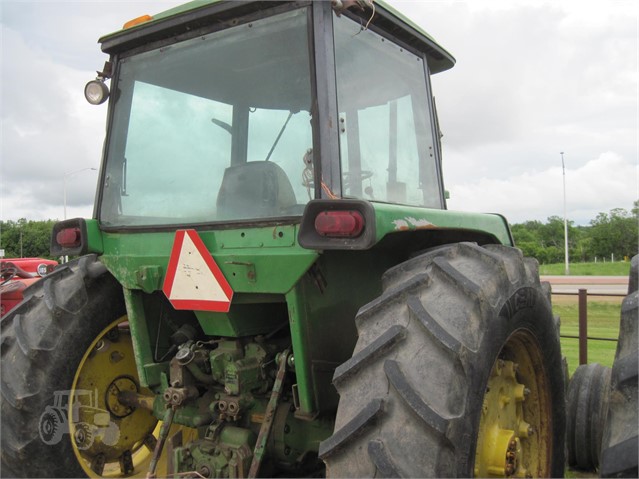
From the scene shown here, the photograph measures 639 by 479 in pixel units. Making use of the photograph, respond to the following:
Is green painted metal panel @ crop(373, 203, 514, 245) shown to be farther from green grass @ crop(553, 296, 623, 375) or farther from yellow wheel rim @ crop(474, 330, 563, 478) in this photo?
green grass @ crop(553, 296, 623, 375)

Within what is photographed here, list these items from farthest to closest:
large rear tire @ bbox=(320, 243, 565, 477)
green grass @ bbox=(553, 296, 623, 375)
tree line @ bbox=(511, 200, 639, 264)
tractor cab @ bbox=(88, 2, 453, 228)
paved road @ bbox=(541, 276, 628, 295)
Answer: tree line @ bbox=(511, 200, 639, 264)
paved road @ bbox=(541, 276, 628, 295)
green grass @ bbox=(553, 296, 623, 375)
tractor cab @ bbox=(88, 2, 453, 228)
large rear tire @ bbox=(320, 243, 565, 477)

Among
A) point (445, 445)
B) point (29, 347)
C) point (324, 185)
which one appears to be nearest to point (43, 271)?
point (29, 347)

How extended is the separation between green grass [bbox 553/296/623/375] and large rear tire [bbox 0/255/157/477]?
6.31 metres

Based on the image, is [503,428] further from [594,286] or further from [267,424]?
[594,286]

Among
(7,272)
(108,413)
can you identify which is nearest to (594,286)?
(7,272)

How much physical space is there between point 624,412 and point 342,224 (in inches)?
44.4

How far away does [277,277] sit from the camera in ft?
8.35

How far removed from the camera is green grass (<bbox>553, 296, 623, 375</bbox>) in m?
9.34

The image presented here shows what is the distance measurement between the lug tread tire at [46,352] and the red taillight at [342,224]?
1.64 meters

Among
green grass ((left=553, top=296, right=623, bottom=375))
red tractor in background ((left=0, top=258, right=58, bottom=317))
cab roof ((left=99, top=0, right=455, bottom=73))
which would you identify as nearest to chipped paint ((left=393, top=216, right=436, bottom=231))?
cab roof ((left=99, top=0, right=455, bottom=73))

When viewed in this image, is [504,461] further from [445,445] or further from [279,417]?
[279,417]

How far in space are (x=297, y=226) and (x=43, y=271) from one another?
24.4 feet

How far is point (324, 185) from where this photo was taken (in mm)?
2484

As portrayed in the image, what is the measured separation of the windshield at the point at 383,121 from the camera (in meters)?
2.72
